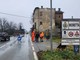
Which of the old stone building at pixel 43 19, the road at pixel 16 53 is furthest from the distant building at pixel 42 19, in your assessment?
the road at pixel 16 53

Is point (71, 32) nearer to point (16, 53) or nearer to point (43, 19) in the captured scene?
point (16, 53)

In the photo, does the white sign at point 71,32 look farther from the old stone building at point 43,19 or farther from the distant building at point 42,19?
the distant building at point 42,19

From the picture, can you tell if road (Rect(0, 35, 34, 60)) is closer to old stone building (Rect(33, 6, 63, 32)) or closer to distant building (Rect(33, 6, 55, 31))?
old stone building (Rect(33, 6, 63, 32))

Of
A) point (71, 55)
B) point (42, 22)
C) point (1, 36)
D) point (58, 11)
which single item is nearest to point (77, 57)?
point (71, 55)

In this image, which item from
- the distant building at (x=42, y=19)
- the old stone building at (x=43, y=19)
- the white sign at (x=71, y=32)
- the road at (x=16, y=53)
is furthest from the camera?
the distant building at (x=42, y=19)

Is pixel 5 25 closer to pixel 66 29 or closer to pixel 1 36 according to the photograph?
pixel 1 36

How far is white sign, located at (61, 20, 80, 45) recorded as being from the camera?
51.8 feet

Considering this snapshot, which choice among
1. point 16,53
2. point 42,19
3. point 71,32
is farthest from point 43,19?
point 71,32

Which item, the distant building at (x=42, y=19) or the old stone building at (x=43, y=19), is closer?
the old stone building at (x=43, y=19)

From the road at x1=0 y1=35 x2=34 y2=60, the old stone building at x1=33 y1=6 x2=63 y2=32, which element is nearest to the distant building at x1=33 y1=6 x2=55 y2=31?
the old stone building at x1=33 y1=6 x2=63 y2=32

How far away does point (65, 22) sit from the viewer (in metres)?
15.6

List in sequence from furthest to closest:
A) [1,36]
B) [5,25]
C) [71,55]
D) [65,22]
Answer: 1. [5,25]
2. [1,36]
3. [71,55]
4. [65,22]

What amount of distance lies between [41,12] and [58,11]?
31.5 ft

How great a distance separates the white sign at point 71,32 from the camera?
15773mm
